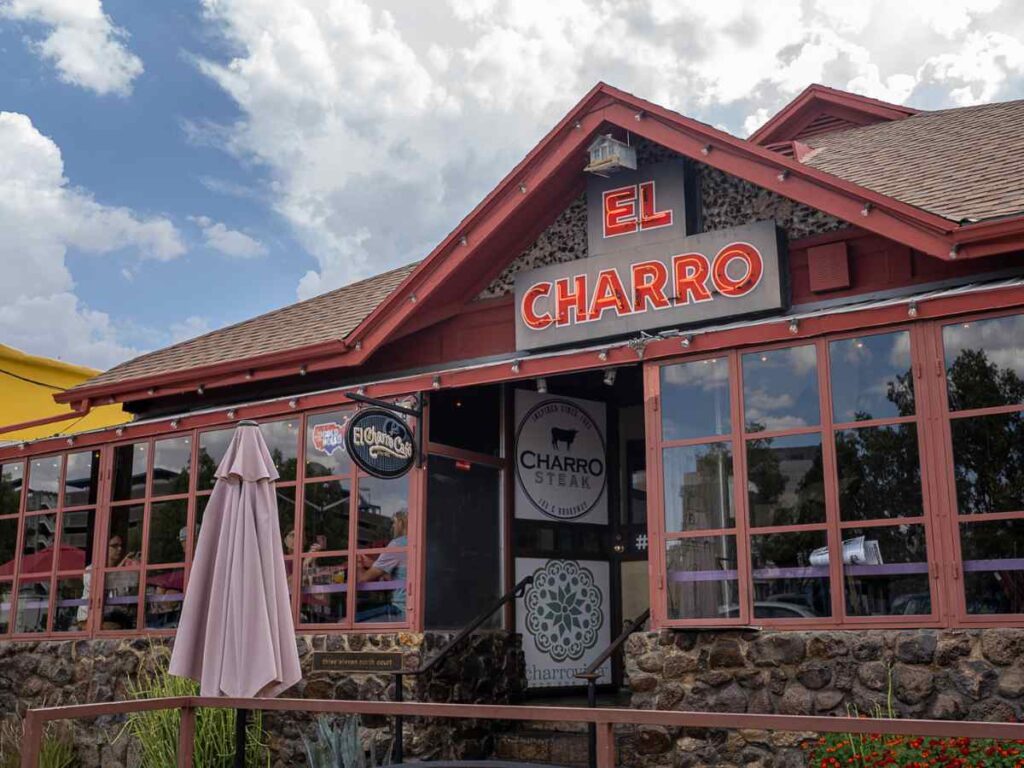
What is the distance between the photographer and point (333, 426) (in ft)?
38.3

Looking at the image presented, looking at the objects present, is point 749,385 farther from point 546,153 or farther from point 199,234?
point 199,234

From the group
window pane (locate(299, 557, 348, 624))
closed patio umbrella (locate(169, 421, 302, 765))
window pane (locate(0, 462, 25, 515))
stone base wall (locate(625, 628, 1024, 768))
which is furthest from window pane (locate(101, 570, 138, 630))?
stone base wall (locate(625, 628, 1024, 768))

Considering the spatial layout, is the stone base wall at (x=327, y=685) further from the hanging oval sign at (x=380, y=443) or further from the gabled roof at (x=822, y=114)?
the gabled roof at (x=822, y=114)

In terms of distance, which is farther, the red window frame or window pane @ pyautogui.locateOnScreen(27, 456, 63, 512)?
window pane @ pyautogui.locateOnScreen(27, 456, 63, 512)

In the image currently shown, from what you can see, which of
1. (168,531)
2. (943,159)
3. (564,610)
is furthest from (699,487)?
(168,531)

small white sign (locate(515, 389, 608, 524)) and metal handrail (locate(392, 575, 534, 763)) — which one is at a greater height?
small white sign (locate(515, 389, 608, 524))

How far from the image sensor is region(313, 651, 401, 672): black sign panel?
1057cm

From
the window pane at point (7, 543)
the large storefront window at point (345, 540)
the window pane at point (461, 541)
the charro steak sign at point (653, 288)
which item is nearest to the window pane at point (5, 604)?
the window pane at point (7, 543)

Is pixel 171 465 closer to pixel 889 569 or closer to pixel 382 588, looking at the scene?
pixel 382 588

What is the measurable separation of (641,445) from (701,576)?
3.98 m

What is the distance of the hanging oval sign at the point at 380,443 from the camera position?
34.9 feet

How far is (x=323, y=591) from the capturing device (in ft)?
37.3

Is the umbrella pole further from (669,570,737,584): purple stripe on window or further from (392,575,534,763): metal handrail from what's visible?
(669,570,737,584): purple stripe on window

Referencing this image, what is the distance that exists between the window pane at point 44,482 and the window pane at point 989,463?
402 inches
